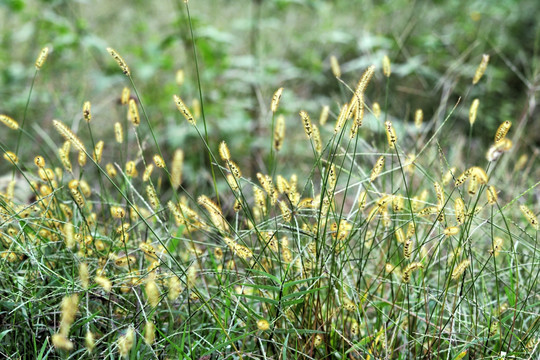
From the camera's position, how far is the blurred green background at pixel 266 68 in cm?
255

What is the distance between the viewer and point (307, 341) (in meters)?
0.94

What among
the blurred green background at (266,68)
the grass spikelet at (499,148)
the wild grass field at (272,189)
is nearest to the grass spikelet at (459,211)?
the wild grass field at (272,189)

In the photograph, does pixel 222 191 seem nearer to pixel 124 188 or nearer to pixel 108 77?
pixel 108 77

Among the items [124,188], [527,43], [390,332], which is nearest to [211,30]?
[124,188]

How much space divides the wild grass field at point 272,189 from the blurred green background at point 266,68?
3cm

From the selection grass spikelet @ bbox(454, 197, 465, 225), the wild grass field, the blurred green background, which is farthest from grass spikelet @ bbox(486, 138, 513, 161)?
the blurred green background

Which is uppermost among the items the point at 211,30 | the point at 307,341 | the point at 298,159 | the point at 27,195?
the point at 211,30

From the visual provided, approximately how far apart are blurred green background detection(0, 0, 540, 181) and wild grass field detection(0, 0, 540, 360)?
0.03 meters

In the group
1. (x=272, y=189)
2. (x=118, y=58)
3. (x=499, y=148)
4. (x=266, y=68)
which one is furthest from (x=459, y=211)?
(x=266, y=68)

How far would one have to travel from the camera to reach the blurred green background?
255 centimetres

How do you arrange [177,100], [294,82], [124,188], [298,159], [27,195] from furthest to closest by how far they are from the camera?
[294,82], [298,159], [27,195], [124,188], [177,100]

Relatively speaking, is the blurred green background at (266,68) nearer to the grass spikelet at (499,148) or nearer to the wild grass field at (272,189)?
the wild grass field at (272,189)

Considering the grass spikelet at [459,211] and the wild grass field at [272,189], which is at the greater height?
the grass spikelet at [459,211]

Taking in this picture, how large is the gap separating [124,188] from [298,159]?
1.91 m
